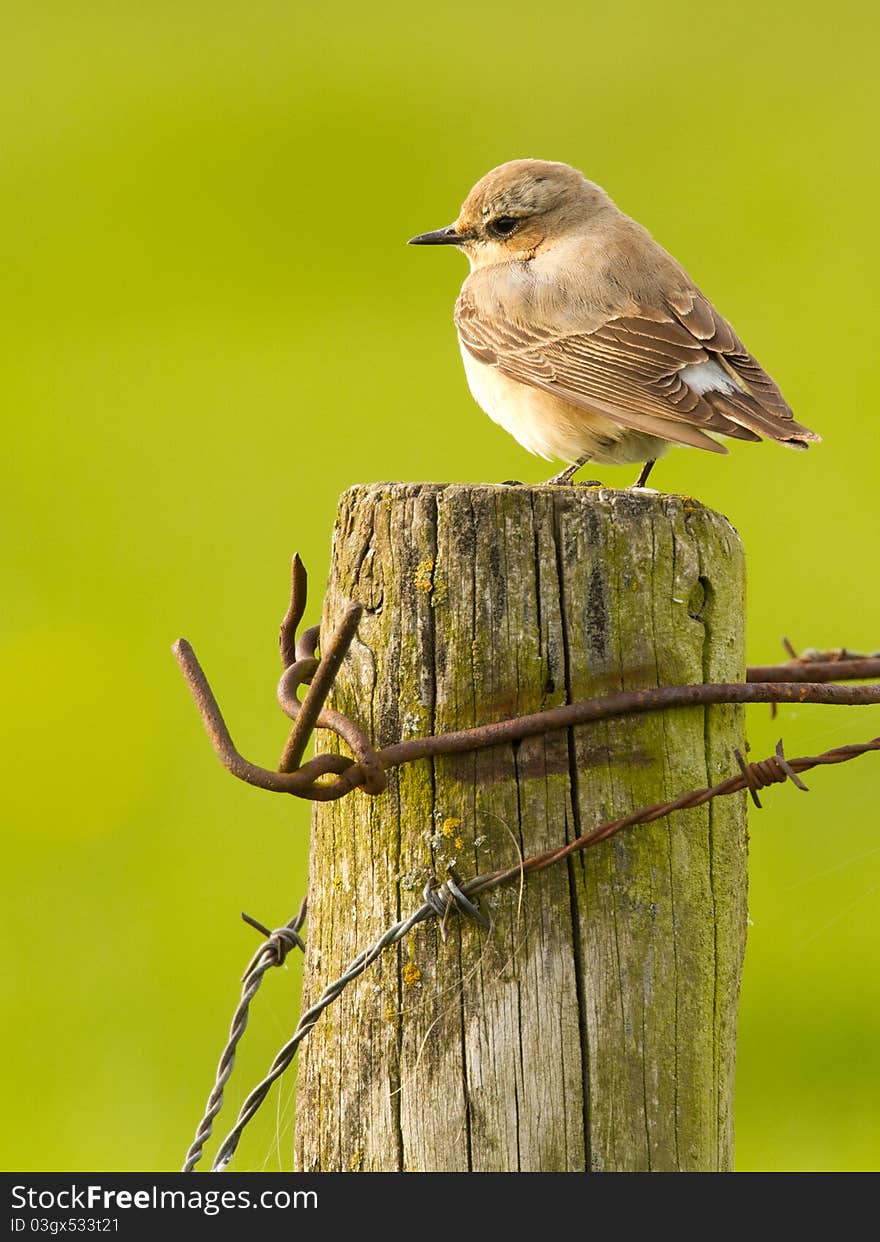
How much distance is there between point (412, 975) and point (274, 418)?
9.13 m

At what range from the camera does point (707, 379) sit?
5.41 meters

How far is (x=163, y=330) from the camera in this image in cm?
1402

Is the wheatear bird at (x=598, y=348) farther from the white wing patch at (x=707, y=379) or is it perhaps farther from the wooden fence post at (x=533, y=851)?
the wooden fence post at (x=533, y=851)

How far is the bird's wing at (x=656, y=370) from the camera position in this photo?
5.14 meters

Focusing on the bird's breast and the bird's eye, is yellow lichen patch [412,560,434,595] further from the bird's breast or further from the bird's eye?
the bird's eye

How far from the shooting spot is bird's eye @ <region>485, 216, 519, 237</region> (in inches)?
249

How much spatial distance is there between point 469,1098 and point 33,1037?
14.7ft

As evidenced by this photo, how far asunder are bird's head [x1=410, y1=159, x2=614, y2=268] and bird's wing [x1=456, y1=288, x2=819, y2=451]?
61 centimetres

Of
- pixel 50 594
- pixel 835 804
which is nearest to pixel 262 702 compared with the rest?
pixel 50 594

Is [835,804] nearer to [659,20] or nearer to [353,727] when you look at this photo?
[353,727]

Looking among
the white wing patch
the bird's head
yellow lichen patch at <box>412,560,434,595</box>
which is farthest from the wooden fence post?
the bird's head

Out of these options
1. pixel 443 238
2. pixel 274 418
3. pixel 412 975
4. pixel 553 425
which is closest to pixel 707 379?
pixel 553 425

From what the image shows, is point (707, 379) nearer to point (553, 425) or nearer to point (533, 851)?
point (553, 425)

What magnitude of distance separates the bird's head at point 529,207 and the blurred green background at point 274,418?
98.2 inches
